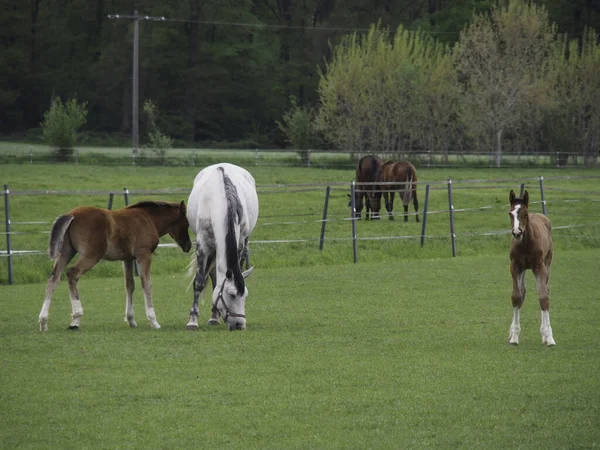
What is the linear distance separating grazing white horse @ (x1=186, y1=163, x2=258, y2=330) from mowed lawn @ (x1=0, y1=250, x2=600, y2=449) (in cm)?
34

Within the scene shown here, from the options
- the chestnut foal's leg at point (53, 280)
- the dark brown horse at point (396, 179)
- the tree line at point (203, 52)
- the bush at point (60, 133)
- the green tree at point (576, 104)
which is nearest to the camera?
the chestnut foal's leg at point (53, 280)

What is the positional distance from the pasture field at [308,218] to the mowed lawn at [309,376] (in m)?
5.21

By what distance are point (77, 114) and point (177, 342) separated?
146 feet

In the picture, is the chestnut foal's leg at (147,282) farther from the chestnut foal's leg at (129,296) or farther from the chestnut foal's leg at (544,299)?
the chestnut foal's leg at (544,299)

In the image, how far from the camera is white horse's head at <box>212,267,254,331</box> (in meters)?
10.5

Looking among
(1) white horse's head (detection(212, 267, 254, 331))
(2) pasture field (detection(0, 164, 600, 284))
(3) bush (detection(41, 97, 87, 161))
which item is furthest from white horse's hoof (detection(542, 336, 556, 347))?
(3) bush (detection(41, 97, 87, 161))

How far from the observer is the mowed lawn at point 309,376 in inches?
256

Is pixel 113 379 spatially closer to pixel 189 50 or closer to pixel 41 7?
pixel 189 50

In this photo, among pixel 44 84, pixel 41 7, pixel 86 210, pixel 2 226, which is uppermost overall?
pixel 41 7

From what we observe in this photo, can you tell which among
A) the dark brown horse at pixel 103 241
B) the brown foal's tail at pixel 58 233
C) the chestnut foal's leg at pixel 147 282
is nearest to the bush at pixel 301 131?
the dark brown horse at pixel 103 241

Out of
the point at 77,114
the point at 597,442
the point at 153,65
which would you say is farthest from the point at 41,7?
the point at 597,442

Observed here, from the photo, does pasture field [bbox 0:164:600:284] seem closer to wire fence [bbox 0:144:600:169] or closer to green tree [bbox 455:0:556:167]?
wire fence [bbox 0:144:600:169]

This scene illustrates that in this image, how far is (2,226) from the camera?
74.3 ft

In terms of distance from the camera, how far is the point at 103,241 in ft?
35.2
